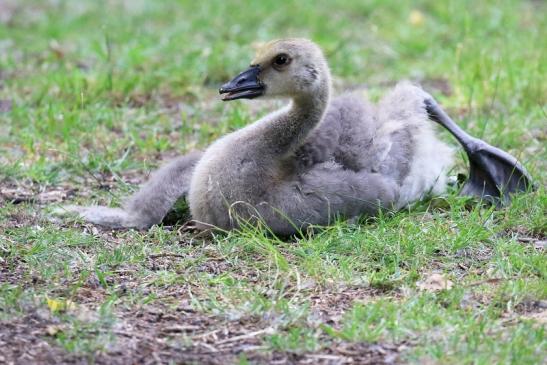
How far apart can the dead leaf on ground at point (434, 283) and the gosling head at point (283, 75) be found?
1.33 m

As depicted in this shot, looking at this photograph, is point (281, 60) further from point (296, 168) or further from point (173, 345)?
point (173, 345)

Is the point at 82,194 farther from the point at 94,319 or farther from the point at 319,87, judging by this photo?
the point at 94,319

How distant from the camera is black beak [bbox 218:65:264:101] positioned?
5.79 meters

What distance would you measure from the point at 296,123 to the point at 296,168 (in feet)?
0.81

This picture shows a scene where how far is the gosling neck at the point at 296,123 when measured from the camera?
18.9ft

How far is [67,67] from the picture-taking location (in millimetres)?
8977

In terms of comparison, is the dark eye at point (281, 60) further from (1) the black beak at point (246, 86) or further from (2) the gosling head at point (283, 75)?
(1) the black beak at point (246, 86)

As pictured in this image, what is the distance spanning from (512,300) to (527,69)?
4.13 metres

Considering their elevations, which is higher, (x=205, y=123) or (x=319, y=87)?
(x=319, y=87)

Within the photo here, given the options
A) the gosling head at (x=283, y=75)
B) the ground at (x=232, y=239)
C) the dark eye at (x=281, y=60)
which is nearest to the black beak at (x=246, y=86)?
the gosling head at (x=283, y=75)

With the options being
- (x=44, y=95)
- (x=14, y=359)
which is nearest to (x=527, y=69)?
(x=44, y=95)

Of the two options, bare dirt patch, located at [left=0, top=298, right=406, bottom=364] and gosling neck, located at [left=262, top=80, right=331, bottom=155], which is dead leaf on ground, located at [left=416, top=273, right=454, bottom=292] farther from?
gosling neck, located at [left=262, top=80, right=331, bottom=155]

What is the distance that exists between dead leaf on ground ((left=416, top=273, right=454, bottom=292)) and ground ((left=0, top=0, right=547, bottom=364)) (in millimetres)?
11

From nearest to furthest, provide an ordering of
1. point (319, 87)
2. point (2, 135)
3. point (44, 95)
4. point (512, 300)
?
point (512, 300), point (319, 87), point (2, 135), point (44, 95)
